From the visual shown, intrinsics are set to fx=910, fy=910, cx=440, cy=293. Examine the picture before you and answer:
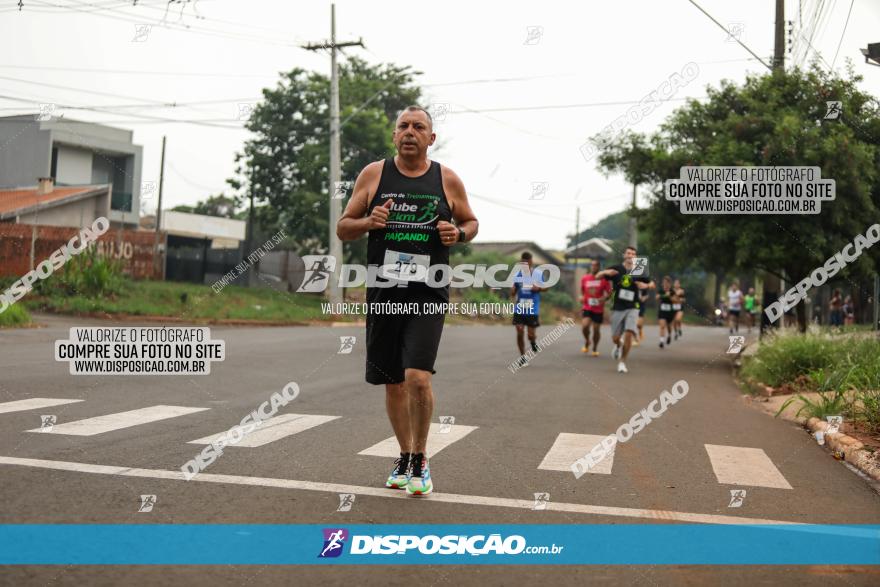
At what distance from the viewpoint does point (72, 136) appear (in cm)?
3859

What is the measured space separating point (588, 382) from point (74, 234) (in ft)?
65.9

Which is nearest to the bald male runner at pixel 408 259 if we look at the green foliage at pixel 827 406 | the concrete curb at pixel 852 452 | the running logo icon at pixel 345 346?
the concrete curb at pixel 852 452

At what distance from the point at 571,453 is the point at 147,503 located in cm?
335

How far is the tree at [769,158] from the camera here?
50.1 feet

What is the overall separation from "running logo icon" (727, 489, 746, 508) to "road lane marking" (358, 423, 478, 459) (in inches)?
83.4

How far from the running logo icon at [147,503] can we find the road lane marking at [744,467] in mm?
3587

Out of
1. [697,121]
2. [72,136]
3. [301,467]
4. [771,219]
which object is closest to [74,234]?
[72,136]

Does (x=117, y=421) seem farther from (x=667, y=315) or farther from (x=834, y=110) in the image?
(x=667, y=315)

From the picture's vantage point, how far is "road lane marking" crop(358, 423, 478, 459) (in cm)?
656

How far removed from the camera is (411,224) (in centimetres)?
530

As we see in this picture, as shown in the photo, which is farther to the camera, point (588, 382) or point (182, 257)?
point (182, 257)

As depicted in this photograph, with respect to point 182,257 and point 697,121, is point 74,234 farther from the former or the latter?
point 697,121

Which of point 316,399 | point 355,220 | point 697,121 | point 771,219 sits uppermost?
point 697,121

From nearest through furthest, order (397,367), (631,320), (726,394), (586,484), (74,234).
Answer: (397,367) < (586,484) < (726,394) < (631,320) < (74,234)
